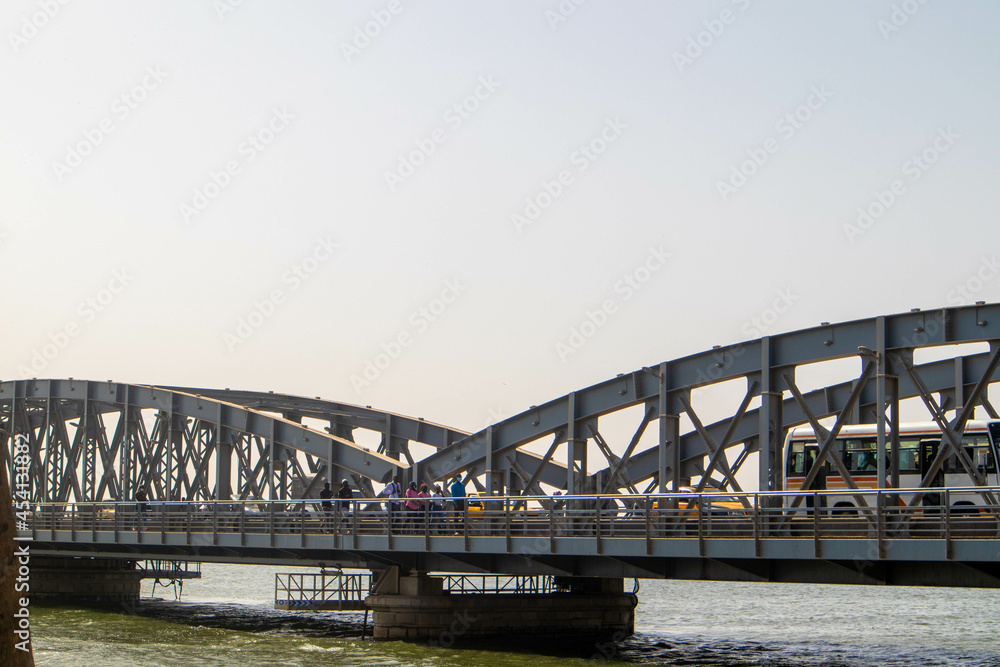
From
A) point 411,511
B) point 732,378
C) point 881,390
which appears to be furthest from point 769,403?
point 411,511

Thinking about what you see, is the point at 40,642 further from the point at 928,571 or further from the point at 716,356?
the point at 928,571

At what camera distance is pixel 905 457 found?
3447cm

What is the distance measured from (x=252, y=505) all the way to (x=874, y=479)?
63.2ft

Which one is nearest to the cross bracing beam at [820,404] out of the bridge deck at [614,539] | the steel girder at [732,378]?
the steel girder at [732,378]

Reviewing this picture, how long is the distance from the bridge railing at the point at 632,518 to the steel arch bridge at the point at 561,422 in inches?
64.5

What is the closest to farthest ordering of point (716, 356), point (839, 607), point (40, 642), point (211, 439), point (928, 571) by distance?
point (928, 571) → point (716, 356) → point (40, 642) → point (211, 439) → point (839, 607)

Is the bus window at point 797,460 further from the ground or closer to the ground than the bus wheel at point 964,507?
further from the ground

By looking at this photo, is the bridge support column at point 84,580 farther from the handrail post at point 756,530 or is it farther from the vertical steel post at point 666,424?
the handrail post at point 756,530

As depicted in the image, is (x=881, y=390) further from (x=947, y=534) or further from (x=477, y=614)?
(x=477, y=614)

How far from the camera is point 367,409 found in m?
57.5

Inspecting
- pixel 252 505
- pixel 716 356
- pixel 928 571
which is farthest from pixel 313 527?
pixel 928 571

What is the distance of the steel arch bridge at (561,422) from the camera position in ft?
95.9

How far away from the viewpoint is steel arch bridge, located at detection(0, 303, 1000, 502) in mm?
29234

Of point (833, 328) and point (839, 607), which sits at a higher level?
point (833, 328)
